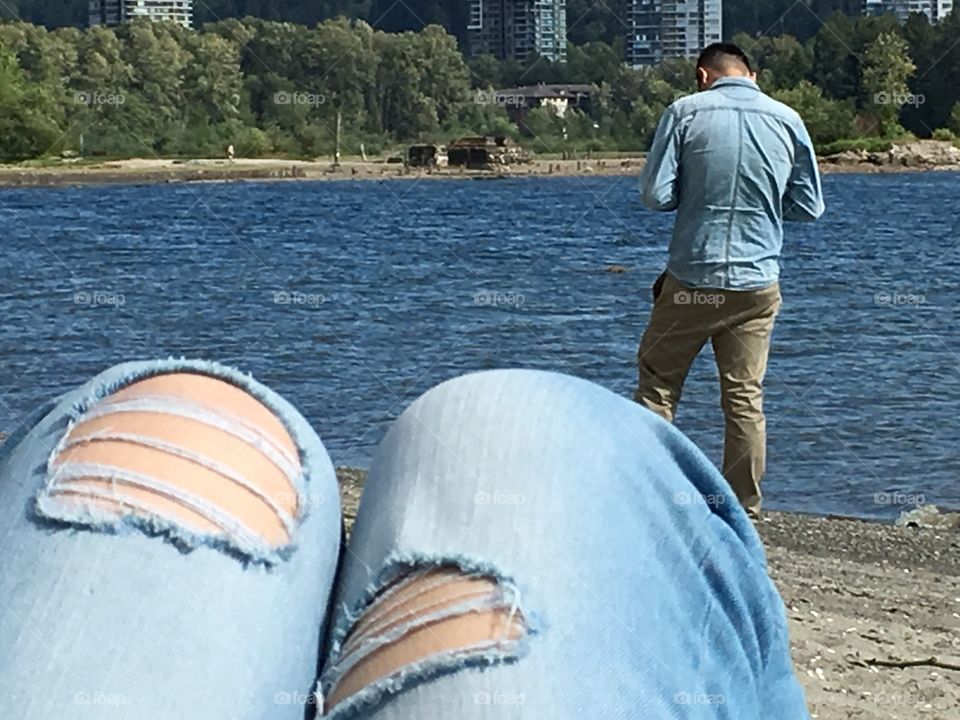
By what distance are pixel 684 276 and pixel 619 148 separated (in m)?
90.5

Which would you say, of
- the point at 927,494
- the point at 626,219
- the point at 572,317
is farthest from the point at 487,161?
the point at 927,494

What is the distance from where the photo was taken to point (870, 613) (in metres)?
5.66

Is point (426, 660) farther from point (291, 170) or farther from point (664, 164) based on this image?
point (291, 170)

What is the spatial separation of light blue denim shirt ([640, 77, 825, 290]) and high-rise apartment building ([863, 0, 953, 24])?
346ft

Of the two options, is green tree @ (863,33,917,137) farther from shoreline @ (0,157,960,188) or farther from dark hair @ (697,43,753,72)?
dark hair @ (697,43,753,72)

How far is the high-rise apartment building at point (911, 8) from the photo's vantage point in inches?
4353

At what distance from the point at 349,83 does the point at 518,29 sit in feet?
33.6

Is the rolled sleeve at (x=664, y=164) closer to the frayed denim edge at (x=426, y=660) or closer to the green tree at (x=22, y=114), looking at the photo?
the frayed denim edge at (x=426, y=660)

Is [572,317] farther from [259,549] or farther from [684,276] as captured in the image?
[259,549]

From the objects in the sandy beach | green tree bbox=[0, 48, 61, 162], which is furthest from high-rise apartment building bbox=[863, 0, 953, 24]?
the sandy beach

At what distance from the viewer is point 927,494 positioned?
10414 millimetres

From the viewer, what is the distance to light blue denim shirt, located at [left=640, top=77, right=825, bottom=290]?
6.77 meters

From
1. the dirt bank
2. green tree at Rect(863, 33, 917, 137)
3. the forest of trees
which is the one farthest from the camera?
the dirt bank

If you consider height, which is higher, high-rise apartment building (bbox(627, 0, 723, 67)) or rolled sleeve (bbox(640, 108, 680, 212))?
high-rise apartment building (bbox(627, 0, 723, 67))
